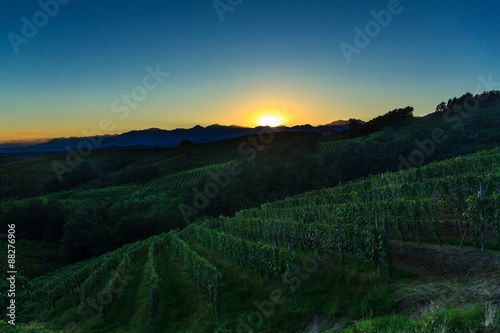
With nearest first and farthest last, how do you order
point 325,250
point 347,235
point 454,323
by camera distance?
point 454,323 → point 347,235 → point 325,250

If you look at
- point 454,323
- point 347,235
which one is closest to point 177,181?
point 347,235

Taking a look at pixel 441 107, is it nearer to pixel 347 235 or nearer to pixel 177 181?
pixel 177 181

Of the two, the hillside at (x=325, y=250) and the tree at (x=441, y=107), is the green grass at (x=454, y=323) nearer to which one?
the hillside at (x=325, y=250)

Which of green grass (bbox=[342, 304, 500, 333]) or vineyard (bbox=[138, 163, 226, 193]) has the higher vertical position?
green grass (bbox=[342, 304, 500, 333])

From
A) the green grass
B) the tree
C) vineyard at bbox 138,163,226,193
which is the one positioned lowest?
vineyard at bbox 138,163,226,193

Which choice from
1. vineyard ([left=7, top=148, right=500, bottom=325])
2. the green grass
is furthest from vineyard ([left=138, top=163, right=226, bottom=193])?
the green grass

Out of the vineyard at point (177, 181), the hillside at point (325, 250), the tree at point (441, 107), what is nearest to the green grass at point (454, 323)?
the hillside at point (325, 250)

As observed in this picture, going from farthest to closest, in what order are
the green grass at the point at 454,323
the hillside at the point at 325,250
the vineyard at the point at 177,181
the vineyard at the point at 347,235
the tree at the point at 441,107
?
1. the tree at the point at 441,107
2. the vineyard at the point at 177,181
3. the vineyard at the point at 347,235
4. the hillside at the point at 325,250
5. the green grass at the point at 454,323

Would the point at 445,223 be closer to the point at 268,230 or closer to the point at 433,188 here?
the point at 433,188

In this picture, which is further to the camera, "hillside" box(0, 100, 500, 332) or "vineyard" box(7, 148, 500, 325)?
"vineyard" box(7, 148, 500, 325)

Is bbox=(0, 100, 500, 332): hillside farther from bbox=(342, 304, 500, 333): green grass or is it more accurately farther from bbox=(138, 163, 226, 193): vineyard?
bbox=(138, 163, 226, 193): vineyard

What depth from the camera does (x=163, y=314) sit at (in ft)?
48.8

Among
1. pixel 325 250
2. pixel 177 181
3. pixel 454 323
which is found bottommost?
pixel 177 181

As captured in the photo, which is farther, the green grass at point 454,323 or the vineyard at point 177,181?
the vineyard at point 177,181
